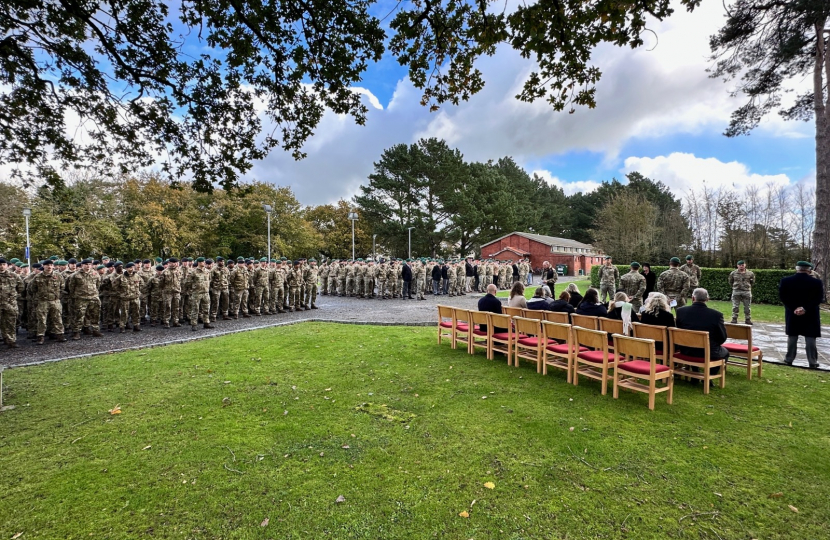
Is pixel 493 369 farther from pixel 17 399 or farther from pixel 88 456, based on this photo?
pixel 17 399

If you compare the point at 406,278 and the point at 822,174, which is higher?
the point at 822,174

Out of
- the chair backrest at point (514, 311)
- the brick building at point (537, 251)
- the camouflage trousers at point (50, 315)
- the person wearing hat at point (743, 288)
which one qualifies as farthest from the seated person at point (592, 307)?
the brick building at point (537, 251)

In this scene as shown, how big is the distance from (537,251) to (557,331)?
45.4 metres

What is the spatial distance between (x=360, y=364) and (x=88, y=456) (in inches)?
166

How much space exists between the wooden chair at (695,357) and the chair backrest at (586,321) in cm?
125

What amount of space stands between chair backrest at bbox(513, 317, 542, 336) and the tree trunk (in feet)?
57.8

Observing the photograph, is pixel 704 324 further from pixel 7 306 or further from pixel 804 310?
pixel 7 306

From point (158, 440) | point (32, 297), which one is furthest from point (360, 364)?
point (32, 297)

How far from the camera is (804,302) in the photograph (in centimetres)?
754

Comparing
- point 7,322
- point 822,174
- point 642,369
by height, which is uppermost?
point 822,174

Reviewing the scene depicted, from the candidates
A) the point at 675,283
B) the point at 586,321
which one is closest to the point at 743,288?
the point at 675,283

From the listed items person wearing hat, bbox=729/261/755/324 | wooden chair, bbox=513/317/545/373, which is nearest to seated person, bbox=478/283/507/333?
wooden chair, bbox=513/317/545/373

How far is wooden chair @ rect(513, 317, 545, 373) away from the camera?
6836 mm

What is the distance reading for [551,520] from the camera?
305 cm
